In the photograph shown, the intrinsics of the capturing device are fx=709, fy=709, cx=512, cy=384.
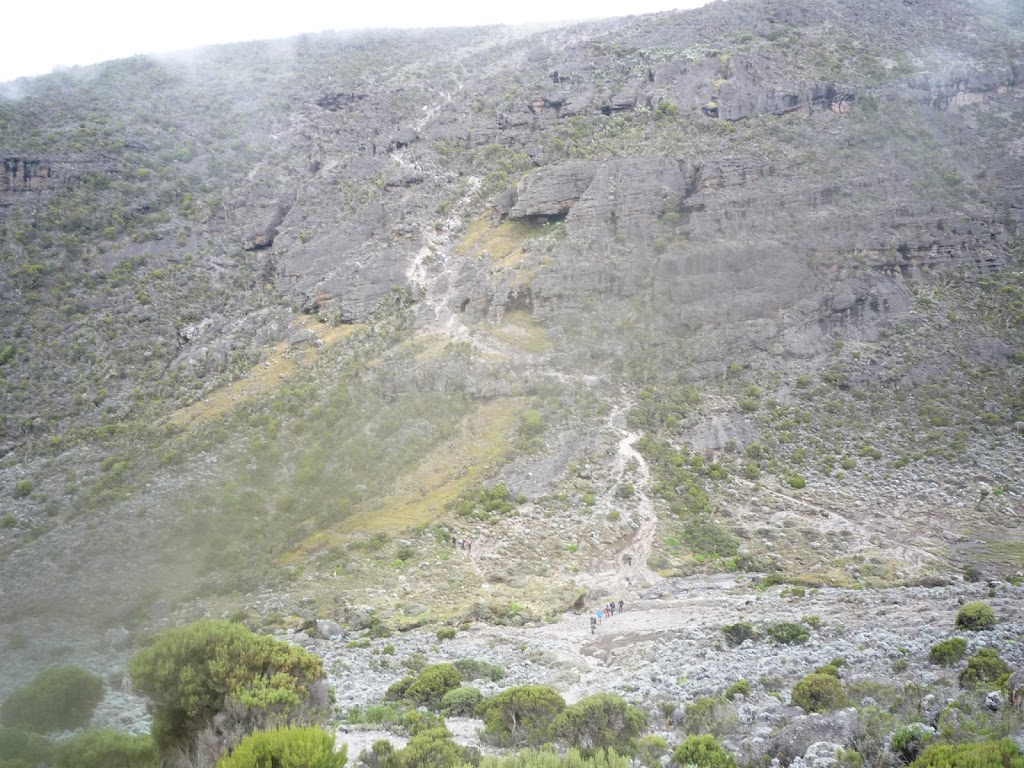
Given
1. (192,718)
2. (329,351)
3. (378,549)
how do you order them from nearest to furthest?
(192,718), (378,549), (329,351)

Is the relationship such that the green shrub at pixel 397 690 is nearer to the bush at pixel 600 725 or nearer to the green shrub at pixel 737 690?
the bush at pixel 600 725

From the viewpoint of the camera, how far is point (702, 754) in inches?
499

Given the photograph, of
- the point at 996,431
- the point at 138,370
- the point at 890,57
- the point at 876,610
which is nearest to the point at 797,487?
the point at 996,431

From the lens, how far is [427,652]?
24562mm

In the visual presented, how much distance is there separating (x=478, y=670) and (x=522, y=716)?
6.12 meters

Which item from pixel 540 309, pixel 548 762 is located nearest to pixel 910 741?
pixel 548 762

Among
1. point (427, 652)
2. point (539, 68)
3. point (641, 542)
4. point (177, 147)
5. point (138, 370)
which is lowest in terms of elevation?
point (641, 542)

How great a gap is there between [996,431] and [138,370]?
198 ft

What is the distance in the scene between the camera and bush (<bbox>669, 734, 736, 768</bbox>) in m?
12.5

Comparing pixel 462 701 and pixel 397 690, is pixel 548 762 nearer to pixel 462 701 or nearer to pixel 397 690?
pixel 462 701

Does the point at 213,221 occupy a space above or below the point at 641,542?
above

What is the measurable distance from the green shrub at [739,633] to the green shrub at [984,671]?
7.73m

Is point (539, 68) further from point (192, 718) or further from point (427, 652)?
point (192, 718)

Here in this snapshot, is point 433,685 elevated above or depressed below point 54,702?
below
